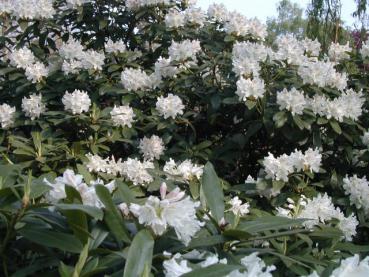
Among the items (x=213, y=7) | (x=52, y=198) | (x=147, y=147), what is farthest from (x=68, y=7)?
(x=52, y=198)

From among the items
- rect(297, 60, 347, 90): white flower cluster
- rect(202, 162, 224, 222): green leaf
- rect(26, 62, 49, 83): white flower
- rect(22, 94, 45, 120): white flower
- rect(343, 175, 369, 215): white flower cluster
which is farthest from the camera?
rect(26, 62, 49, 83): white flower

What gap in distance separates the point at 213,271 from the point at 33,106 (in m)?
2.45

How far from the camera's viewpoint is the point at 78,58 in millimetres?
3490

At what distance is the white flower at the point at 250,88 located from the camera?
283 centimetres

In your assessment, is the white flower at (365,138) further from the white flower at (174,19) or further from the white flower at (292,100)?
the white flower at (174,19)

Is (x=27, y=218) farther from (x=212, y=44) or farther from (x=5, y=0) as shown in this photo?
(x=5, y=0)

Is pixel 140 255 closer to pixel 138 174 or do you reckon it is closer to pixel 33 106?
pixel 138 174

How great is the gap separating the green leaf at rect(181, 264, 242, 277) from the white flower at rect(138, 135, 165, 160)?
1952 mm

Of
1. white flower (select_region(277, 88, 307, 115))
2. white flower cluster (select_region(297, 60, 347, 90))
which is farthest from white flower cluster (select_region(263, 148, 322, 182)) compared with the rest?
white flower cluster (select_region(297, 60, 347, 90))

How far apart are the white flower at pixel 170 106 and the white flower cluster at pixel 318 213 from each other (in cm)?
84

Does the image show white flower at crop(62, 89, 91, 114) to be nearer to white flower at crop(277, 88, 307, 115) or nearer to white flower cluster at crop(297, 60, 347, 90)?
white flower at crop(277, 88, 307, 115)

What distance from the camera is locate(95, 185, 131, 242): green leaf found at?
1238mm

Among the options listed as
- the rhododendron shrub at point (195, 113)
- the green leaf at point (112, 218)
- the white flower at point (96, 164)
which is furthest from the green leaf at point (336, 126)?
the green leaf at point (112, 218)

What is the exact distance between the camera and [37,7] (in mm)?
3756
